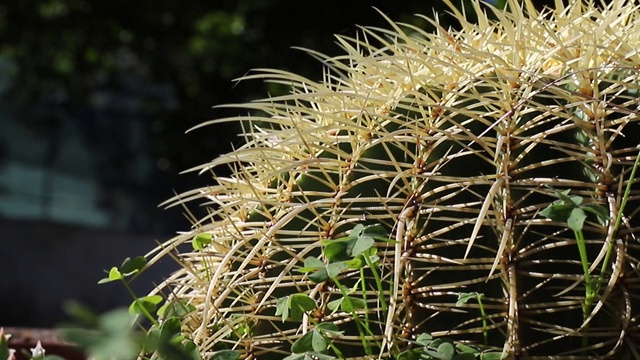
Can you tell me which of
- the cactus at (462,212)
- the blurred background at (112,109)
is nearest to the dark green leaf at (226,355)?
the cactus at (462,212)

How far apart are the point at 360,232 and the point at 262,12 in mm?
6028

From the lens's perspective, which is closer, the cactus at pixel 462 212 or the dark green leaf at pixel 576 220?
the dark green leaf at pixel 576 220

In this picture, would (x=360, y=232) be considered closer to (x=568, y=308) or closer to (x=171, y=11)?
(x=568, y=308)

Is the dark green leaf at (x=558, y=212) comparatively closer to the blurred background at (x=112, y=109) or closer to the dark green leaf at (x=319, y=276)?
the dark green leaf at (x=319, y=276)

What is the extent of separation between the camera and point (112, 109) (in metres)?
11.3

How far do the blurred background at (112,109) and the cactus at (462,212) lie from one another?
2.69m

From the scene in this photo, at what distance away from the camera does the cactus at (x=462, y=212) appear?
1.11 m

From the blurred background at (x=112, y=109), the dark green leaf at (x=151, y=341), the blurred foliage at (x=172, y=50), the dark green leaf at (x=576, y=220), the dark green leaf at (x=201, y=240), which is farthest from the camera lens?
the blurred background at (x=112, y=109)

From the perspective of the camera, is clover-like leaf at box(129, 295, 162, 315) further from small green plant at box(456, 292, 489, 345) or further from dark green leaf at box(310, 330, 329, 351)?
small green plant at box(456, 292, 489, 345)

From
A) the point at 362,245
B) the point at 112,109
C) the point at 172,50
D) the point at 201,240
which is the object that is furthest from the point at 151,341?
the point at 112,109

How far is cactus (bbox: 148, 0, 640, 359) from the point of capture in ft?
3.65

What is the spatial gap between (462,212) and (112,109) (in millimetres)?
10447

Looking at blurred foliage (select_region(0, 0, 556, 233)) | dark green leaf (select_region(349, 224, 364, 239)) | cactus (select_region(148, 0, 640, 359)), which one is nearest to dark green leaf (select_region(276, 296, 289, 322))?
cactus (select_region(148, 0, 640, 359))

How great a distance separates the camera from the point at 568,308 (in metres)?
1.11
